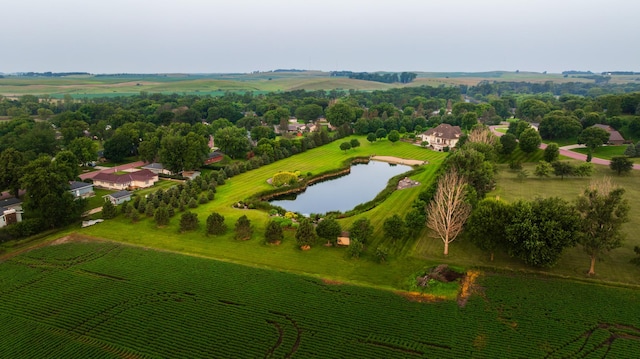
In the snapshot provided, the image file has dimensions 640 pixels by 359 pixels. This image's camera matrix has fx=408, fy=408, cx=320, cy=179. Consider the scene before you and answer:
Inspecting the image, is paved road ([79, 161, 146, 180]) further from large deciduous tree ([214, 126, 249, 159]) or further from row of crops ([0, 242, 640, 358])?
row of crops ([0, 242, 640, 358])

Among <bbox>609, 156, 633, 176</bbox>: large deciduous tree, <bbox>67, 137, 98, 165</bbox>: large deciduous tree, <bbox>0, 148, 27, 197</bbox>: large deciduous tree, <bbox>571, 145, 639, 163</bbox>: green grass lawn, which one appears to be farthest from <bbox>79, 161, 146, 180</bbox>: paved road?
<bbox>571, 145, 639, 163</bbox>: green grass lawn

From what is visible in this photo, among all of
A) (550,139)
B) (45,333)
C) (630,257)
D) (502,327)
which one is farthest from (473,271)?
(550,139)

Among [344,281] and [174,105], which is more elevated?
[174,105]

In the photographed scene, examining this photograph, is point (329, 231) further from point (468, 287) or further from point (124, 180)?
point (124, 180)

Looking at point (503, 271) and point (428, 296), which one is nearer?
point (428, 296)

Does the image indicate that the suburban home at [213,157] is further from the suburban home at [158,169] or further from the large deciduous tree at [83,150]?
the large deciduous tree at [83,150]

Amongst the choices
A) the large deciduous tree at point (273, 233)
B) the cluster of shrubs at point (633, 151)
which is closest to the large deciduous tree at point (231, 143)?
the large deciduous tree at point (273, 233)

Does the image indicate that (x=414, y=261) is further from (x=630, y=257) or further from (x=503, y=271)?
(x=630, y=257)
